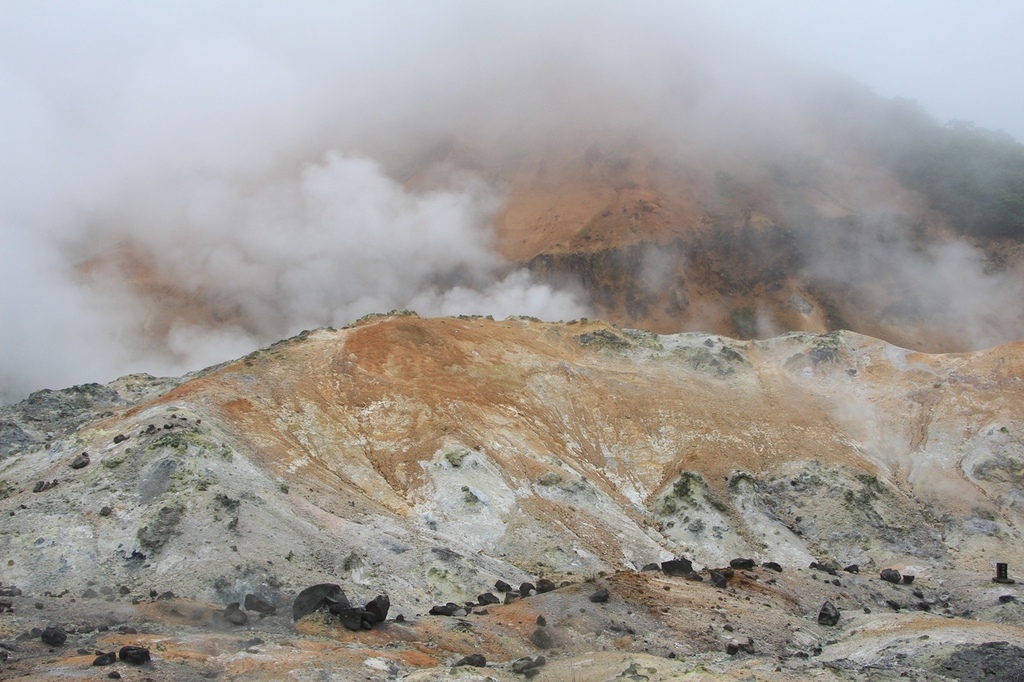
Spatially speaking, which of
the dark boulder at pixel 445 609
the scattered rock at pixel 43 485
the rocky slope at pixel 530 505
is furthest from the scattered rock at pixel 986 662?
the scattered rock at pixel 43 485

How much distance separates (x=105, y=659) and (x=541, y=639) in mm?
13040

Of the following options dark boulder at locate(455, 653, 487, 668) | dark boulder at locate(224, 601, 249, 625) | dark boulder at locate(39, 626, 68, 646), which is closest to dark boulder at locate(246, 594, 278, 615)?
dark boulder at locate(224, 601, 249, 625)

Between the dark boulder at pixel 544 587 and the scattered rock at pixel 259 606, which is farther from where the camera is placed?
the dark boulder at pixel 544 587

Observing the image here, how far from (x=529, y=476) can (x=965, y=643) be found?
25.1m

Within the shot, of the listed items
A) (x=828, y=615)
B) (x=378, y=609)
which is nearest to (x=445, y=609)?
(x=378, y=609)

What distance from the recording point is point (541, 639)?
26719mm

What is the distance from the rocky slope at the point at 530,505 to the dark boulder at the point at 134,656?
0.75m

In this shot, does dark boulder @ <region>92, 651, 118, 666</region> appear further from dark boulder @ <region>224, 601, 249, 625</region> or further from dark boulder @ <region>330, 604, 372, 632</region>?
dark boulder @ <region>330, 604, 372, 632</region>

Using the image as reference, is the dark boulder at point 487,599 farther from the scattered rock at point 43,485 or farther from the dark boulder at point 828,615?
the scattered rock at point 43,485

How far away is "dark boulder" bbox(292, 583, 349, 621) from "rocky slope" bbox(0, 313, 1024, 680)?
1.57 feet

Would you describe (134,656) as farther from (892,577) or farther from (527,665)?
(892,577)

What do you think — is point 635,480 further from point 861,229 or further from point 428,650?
point 861,229

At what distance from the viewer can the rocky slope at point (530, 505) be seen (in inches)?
999

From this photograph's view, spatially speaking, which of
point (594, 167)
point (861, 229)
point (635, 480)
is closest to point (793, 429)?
point (635, 480)
